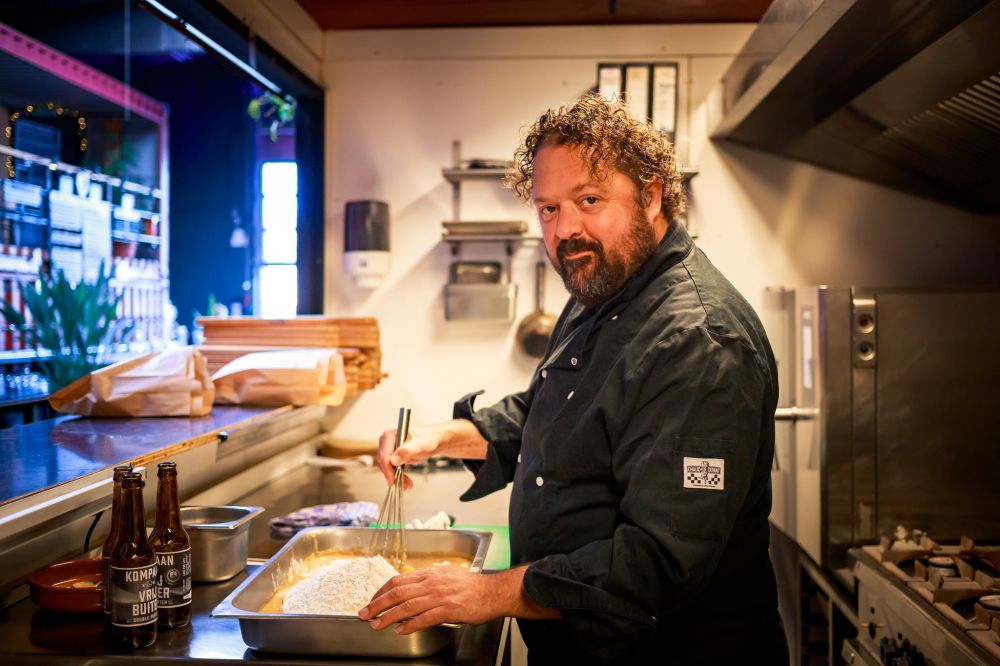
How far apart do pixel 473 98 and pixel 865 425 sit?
1.87 meters

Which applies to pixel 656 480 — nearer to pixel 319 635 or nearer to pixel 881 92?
pixel 319 635

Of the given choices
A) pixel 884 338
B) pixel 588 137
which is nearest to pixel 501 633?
pixel 588 137

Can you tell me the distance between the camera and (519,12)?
9.81ft

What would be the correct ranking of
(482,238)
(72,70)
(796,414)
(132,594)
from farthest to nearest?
(482,238), (72,70), (796,414), (132,594)

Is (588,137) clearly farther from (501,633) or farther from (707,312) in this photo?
(501,633)

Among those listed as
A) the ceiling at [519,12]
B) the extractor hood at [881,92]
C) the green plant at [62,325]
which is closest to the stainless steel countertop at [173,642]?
the green plant at [62,325]

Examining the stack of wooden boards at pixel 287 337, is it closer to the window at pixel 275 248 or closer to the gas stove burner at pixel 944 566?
the window at pixel 275 248

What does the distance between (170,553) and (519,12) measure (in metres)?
2.37

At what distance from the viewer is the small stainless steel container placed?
152 centimetres

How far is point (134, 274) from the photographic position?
3.19 meters

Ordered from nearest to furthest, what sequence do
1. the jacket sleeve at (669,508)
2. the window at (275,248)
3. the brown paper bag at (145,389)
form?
the jacket sleeve at (669,508) → the brown paper bag at (145,389) → the window at (275,248)

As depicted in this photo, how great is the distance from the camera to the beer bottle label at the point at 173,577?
1.26m

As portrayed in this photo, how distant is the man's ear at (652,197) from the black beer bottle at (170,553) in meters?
0.86

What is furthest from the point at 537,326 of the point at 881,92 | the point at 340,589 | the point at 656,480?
the point at 656,480
